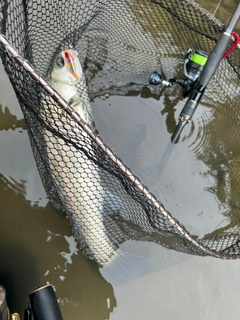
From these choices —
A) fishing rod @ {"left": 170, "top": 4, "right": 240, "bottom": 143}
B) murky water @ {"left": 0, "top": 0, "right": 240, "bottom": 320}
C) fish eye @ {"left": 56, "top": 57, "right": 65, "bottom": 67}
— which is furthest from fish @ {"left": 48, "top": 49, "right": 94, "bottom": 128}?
fishing rod @ {"left": 170, "top": 4, "right": 240, "bottom": 143}

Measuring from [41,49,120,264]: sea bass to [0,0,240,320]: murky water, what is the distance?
0.48ft

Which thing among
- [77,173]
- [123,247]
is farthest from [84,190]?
[123,247]

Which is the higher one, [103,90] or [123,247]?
[103,90]

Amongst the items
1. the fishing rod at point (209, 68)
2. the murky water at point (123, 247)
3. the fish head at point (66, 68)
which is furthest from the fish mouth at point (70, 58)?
the fishing rod at point (209, 68)

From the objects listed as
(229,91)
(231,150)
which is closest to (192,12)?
(229,91)

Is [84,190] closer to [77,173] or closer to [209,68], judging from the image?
[77,173]

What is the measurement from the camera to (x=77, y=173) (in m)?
1.52

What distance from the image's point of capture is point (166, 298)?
72.6 inches

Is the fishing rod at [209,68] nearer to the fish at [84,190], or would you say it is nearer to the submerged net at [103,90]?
the submerged net at [103,90]

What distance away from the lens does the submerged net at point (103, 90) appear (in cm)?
122

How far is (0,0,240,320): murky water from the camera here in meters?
1.78

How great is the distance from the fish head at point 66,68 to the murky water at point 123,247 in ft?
0.99

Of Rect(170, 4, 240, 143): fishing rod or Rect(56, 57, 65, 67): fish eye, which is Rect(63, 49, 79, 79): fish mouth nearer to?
Rect(56, 57, 65, 67): fish eye

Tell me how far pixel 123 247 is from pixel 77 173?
522 millimetres
